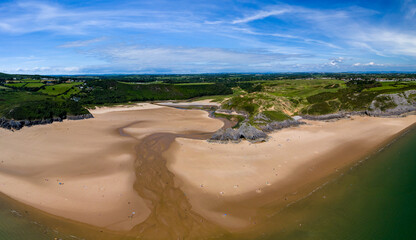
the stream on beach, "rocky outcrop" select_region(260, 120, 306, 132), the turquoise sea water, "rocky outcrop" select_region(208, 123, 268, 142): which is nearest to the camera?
the turquoise sea water

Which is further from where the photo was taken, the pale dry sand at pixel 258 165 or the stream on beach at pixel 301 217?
the pale dry sand at pixel 258 165

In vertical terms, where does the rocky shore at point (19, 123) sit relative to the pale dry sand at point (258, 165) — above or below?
above

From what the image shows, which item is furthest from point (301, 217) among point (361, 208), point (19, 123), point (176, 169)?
point (19, 123)

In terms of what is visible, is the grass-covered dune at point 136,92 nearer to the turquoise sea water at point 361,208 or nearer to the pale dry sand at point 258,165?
the pale dry sand at point 258,165

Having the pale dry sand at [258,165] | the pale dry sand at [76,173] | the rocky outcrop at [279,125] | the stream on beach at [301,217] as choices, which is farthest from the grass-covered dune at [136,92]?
the stream on beach at [301,217]

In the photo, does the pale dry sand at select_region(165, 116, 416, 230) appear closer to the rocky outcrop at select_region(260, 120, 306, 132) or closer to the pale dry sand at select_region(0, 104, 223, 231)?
the rocky outcrop at select_region(260, 120, 306, 132)

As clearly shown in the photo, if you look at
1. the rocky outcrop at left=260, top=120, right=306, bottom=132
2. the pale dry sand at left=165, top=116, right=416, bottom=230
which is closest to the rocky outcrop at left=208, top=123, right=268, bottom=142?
the pale dry sand at left=165, top=116, right=416, bottom=230
